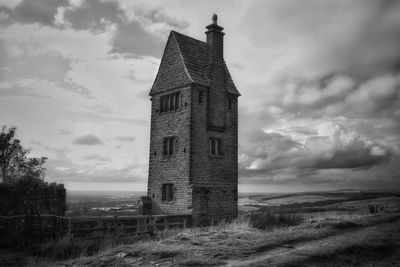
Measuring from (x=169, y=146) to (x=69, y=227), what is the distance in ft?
33.1

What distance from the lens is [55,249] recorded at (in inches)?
679

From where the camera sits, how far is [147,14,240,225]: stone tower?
84.6ft

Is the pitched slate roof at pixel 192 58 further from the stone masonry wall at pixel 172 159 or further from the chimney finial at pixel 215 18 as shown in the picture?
the chimney finial at pixel 215 18

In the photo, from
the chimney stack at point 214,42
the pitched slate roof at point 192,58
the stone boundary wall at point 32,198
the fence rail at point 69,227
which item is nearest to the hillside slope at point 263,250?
the fence rail at point 69,227

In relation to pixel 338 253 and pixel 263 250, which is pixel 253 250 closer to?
pixel 263 250

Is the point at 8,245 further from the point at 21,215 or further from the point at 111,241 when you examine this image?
the point at 111,241

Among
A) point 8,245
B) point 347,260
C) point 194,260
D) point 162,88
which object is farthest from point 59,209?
point 347,260

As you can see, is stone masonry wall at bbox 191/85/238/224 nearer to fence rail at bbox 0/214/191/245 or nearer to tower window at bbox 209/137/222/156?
tower window at bbox 209/137/222/156

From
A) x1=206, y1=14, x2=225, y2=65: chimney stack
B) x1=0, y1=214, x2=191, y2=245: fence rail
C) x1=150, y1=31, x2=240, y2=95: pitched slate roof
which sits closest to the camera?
x1=0, y1=214, x2=191, y2=245: fence rail

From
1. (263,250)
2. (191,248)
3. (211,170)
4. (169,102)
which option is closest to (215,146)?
(211,170)

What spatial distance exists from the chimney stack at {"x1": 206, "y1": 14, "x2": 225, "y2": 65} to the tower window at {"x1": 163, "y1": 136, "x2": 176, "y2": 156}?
6.49m

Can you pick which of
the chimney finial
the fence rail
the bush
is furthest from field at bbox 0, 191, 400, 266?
the chimney finial

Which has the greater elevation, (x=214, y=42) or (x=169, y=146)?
(x=214, y=42)

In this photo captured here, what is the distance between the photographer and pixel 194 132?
2605 centimetres
